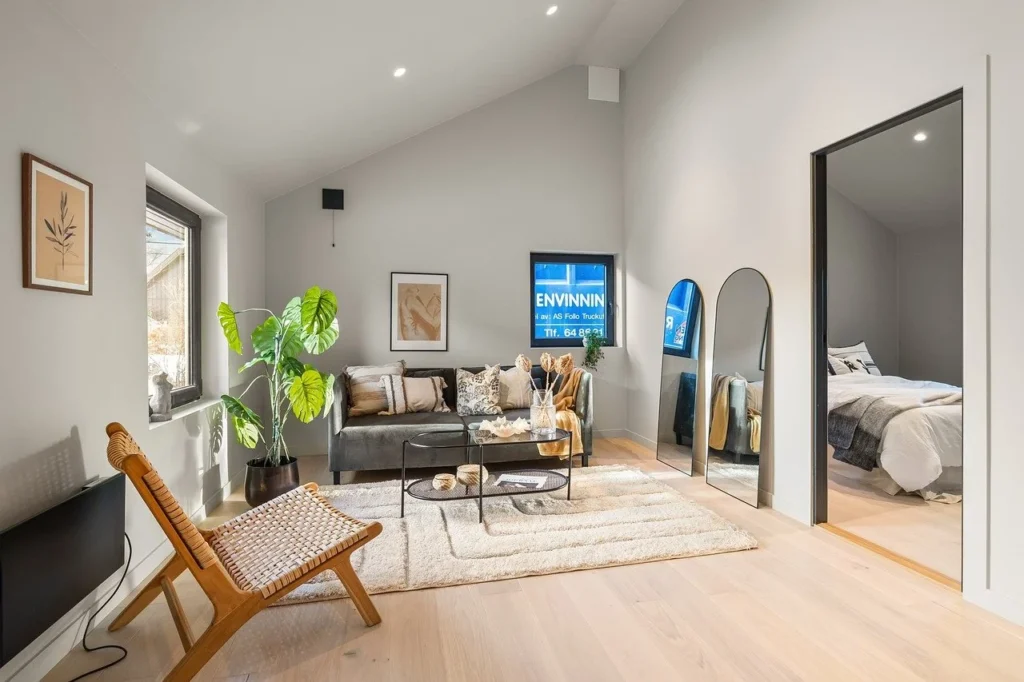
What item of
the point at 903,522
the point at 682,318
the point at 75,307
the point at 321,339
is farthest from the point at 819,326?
the point at 75,307

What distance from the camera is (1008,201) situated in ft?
6.90

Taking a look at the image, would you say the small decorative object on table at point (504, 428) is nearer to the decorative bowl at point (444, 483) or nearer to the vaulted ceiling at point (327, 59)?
the decorative bowl at point (444, 483)

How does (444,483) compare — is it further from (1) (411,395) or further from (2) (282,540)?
(1) (411,395)

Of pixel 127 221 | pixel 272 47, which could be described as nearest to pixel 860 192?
pixel 272 47

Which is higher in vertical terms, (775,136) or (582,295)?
(775,136)

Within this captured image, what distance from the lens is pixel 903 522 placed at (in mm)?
3127

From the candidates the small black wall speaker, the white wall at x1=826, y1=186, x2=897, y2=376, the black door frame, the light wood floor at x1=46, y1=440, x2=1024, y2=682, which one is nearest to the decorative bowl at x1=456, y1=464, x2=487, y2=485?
the light wood floor at x1=46, y1=440, x2=1024, y2=682

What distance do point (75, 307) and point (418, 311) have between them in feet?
10.3

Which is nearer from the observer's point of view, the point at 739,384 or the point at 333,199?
the point at 739,384

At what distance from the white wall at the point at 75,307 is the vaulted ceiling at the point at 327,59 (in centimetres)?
17

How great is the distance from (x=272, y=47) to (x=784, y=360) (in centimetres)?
328

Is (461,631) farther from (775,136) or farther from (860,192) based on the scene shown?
(860,192)

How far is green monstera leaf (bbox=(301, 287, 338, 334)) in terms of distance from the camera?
349 cm

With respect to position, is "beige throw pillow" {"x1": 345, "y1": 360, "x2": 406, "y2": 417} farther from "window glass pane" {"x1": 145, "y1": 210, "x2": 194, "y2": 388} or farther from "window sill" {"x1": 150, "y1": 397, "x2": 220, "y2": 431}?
"window glass pane" {"x1": 145, "y1": 210, "x2": 194, "y2": 388}
